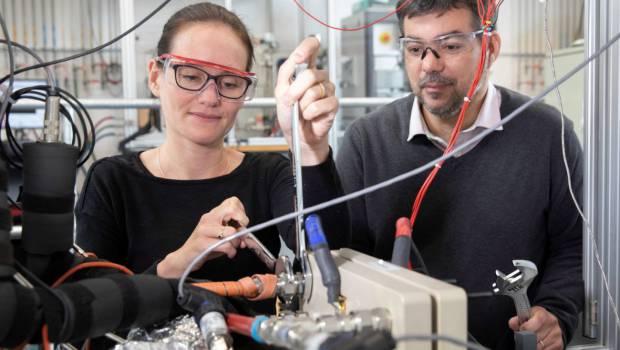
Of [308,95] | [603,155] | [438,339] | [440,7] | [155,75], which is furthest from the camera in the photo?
[440,7]

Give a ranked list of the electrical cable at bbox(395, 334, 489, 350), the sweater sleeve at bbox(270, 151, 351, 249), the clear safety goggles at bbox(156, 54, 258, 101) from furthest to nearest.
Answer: the clear safety goggles at bbox(156, 54, 258, 101)
the sweater sleeve at bbox(270, 151, 351, 249)
the electrical cable at bbox(395, 334, 489, 350)

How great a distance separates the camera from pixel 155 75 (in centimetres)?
115

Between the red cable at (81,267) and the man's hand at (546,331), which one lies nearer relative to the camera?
the red cable at (81,267)

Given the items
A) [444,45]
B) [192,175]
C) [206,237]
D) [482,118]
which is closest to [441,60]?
[444,45]

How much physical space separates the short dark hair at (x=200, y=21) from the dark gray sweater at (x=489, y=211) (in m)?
0.43

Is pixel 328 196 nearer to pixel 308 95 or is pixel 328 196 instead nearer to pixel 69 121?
pixel 308 95

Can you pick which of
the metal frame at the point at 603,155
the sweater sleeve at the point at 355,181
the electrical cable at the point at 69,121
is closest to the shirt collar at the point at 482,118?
the sweater sleeve at the point at 355,181

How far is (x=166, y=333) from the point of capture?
66 centimetres

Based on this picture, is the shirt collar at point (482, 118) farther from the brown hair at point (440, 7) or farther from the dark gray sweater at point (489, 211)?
the brown hair at point (440, 7)

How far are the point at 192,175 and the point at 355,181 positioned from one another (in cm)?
42

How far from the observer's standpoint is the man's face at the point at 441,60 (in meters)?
1.30

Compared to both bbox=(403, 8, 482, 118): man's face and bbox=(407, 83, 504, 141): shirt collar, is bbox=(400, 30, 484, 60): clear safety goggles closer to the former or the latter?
bbox=(403, 8, 482, 118): man's face

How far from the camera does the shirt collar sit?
1380 mm

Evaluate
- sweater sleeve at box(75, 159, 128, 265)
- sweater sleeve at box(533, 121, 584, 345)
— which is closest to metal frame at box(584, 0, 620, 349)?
sweater sleeve at box(533, 121, 584, 345)
